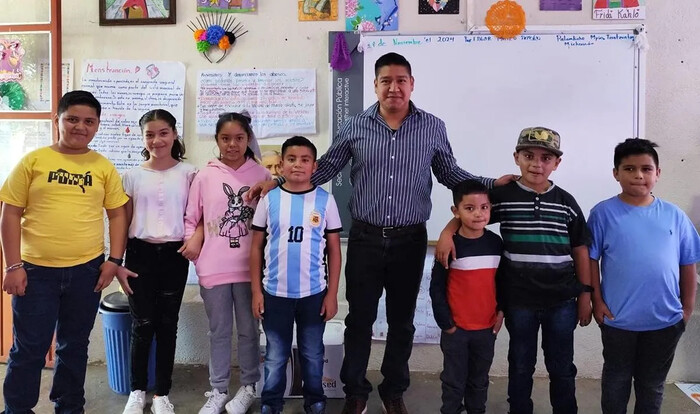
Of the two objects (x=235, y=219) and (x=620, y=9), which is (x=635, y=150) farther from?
(x=235, y=219)

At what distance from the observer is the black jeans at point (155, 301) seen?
2.06 m

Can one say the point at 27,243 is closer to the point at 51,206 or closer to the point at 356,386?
the point at 51,206

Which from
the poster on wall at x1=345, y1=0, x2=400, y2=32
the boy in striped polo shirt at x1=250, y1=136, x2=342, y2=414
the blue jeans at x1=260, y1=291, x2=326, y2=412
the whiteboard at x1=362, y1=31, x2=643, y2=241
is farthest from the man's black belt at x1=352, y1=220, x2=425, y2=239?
the poster on wall at x1=345, y1=0, x2=400, y2=32

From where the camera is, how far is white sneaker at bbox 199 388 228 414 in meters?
2.16

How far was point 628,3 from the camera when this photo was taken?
250 cm

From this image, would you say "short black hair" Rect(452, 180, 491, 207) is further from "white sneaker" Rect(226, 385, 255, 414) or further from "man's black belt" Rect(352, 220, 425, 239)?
"white sneaker" Rect(226, 385, 255, 414)

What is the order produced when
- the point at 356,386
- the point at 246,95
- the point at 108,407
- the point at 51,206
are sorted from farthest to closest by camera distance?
the point at 246,95
the point at 108,407
the point at 356,386
the point at 51,206

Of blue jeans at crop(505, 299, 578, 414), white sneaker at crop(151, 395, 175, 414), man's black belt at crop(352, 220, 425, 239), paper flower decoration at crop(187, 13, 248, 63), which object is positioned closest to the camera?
blue jeans at crop(505, 299, 578, 414)

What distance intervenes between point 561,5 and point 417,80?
0.82 meters

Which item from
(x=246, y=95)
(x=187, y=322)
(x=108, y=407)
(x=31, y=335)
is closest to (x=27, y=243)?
(x=31, y=335)

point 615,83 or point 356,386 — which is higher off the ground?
point 615,83

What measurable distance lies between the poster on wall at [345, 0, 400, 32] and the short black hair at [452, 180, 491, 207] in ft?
3.53

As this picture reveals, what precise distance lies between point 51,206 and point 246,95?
1162 millimetres

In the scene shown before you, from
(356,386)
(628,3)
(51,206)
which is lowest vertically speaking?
(356,386)
